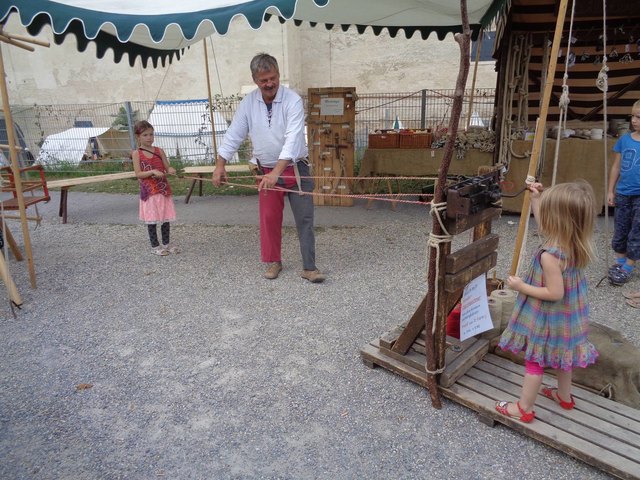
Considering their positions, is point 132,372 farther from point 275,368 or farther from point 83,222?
point 83,222

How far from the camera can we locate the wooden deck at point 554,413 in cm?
Answer: 195

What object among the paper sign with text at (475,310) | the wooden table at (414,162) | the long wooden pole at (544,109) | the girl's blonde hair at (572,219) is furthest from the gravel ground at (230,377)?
the wooden table at (414,162)

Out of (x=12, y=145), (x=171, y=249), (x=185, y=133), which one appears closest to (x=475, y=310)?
(x=171, y=249)

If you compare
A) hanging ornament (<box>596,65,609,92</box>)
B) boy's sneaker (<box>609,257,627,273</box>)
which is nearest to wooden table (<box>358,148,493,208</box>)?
hanging ornament (<box>596,65,609,92</box>)

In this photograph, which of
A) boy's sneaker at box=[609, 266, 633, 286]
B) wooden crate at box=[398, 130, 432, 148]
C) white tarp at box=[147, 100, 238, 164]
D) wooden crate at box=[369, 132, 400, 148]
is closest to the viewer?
boy's sneaker at box=[609, 266, 633, 286]

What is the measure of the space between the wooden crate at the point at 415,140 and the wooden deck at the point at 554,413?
4.27 meters

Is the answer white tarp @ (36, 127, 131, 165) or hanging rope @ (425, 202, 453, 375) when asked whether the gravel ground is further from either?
white tarp @ (36, 127, 131, 165)

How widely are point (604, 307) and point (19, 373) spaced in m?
4.23

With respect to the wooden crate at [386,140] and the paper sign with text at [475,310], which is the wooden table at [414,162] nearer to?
the wooden crate at [386,140]

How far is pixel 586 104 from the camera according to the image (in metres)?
6.43

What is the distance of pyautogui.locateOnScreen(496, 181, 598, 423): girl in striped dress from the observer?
1.93m

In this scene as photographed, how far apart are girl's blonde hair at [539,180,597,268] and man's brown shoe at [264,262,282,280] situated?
274 cm

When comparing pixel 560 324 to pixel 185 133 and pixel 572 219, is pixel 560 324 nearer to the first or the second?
pixel 572 219

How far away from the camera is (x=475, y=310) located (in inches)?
90.1
